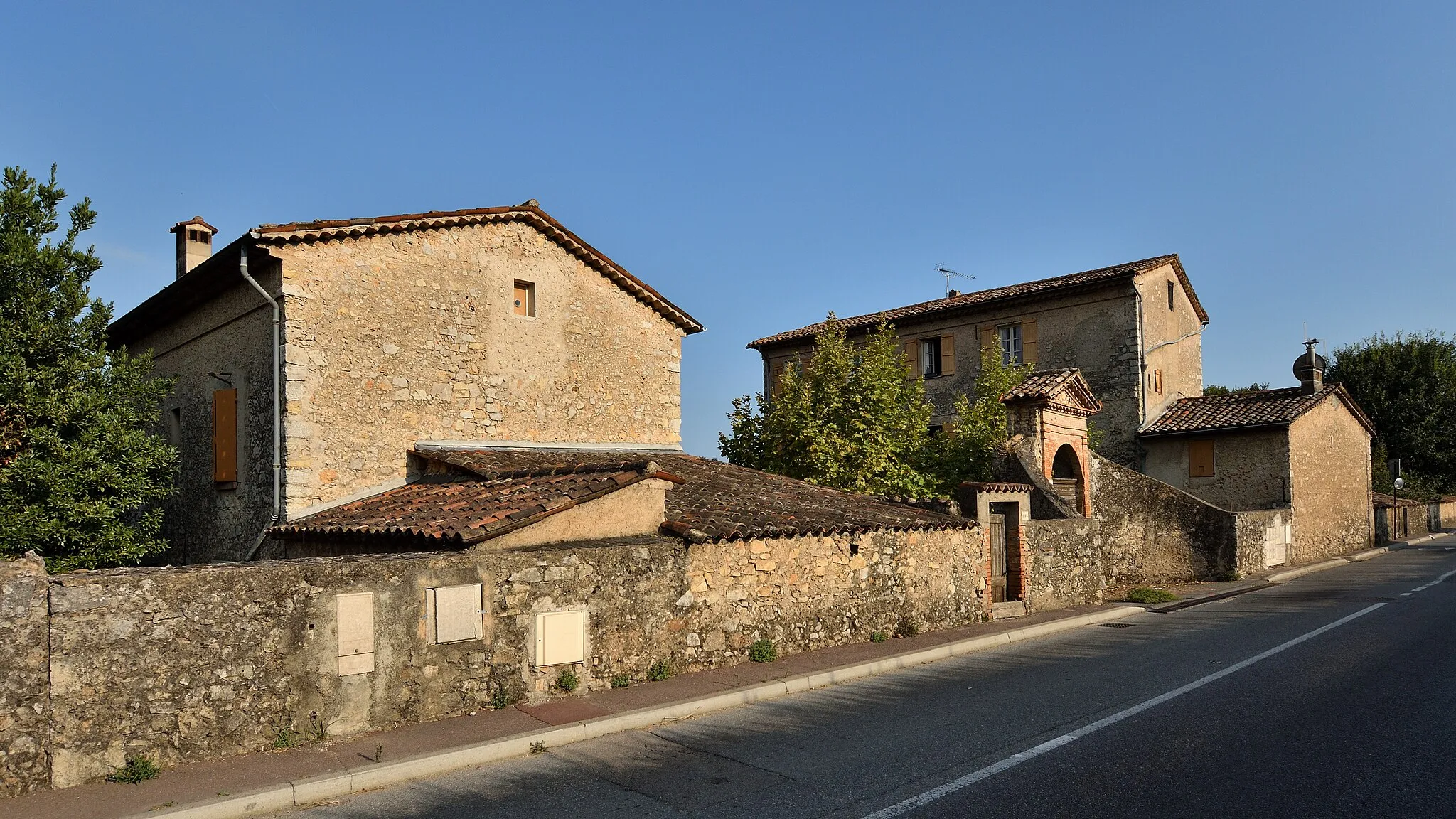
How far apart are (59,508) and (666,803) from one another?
9.32 metres

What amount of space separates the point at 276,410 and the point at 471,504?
3.90 meters

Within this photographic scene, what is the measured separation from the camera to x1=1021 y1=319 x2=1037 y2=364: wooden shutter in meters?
28.5

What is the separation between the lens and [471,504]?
33.2 ft

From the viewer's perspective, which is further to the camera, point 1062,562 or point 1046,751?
point 1062,562

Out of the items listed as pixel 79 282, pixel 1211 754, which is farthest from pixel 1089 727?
pixel 79 282

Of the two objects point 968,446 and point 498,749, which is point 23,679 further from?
point 968,446

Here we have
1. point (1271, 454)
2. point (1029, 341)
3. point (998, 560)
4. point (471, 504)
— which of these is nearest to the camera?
point (471, 504)

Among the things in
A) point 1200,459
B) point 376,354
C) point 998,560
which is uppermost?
point 376,354

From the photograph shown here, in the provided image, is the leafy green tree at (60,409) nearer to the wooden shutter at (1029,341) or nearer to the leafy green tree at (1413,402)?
the wooden shutter at (1029,341)

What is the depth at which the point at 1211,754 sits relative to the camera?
22.1 feet

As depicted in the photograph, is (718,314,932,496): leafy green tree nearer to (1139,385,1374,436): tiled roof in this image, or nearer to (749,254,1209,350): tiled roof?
(749,254,1209,350): tiled roof

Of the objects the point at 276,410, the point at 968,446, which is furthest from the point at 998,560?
the point at 276,410

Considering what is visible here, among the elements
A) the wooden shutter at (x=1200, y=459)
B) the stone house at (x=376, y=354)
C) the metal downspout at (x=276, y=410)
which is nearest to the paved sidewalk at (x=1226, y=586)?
the wooden shutter at (x=1200, y=459)

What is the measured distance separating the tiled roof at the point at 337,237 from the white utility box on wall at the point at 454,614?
6506mm
